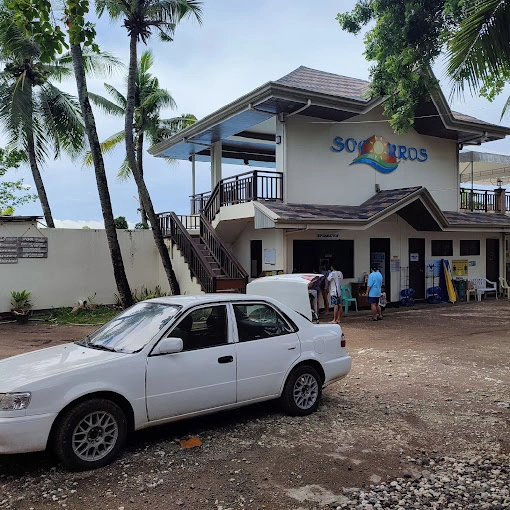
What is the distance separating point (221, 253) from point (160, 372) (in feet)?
34.7

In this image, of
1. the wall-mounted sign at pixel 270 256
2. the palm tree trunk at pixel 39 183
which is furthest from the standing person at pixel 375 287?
the palm tree trunk at pixel 39 183

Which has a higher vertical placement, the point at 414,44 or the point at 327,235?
the point at 414,44

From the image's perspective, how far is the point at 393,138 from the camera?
17.8m

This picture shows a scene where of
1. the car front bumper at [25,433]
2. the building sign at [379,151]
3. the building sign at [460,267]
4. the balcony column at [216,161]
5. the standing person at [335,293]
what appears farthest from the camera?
the balcony column at [216,161]

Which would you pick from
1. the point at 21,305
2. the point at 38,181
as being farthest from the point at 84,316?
the point at 38,181

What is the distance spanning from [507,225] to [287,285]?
1270 centimetres

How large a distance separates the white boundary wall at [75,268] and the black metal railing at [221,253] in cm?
124

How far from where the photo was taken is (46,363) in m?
4.82

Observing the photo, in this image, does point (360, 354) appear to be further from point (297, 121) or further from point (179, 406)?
point (297, 121)

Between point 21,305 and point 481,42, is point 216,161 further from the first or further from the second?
point 481,42

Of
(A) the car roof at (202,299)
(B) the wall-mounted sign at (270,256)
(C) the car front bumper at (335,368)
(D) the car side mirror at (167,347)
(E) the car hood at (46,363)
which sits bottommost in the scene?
(C) the car front bumper at (335,368)

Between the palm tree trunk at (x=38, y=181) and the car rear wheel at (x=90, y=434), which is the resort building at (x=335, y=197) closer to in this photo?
the palm tree trunk at (x=38, y=181)

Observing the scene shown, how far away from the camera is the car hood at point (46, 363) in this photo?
4.39m

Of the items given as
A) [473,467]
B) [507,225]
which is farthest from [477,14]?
[507,225]
